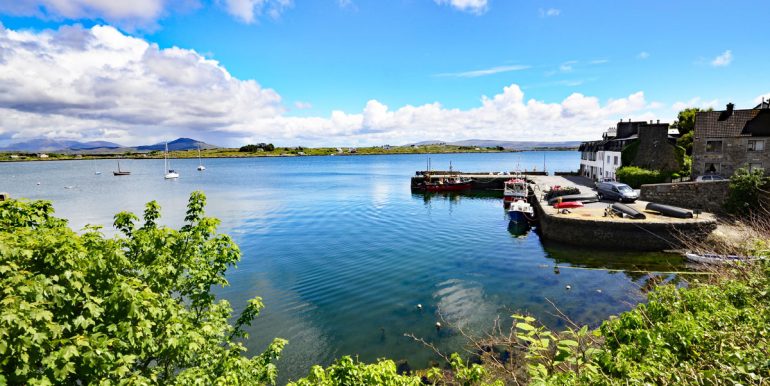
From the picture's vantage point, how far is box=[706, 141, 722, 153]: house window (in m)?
49.2

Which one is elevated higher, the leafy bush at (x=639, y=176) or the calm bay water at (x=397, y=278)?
the leafy bush at (x=639, y=176)

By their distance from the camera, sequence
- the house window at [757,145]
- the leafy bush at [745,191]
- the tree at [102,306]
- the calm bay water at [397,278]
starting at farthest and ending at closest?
the house window at [757,145] → the leafy bush at [745,191] → the calm bay water at [397,278] → the tree at [102,306]

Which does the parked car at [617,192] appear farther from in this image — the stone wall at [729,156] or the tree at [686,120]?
the tree at [686,120]

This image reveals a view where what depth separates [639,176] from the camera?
5628cm

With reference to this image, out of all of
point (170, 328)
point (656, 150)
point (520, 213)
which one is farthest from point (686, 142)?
point (170, 328)

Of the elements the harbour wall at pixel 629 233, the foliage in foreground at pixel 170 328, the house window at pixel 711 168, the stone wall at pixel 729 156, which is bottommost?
the harbour wall at pixel 629 233

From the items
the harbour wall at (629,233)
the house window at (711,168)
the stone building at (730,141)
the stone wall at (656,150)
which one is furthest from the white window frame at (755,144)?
the harbour wall at (629,233)

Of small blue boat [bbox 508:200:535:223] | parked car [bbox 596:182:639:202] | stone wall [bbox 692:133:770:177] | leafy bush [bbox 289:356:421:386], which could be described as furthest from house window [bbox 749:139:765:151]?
leafy bush [bbox 289:356:421:386]

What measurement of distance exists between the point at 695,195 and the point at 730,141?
51.6 feet

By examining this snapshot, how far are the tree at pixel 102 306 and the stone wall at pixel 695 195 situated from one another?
48150 mm

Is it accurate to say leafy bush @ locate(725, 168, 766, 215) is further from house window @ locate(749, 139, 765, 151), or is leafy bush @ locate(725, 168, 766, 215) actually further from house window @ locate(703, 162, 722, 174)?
house window @ locate(703, 162, 722, 174)

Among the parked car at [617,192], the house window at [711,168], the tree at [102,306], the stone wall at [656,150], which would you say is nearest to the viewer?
the tree at [102,306]

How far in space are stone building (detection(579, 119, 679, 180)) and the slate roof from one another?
30.0ft

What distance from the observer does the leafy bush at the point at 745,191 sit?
36.1 m
